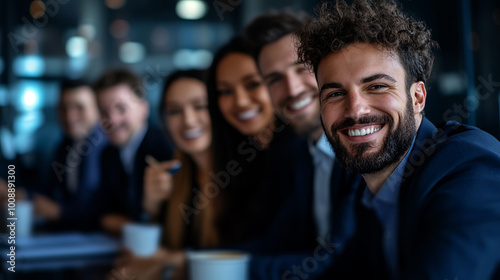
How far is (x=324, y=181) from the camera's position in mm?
1098

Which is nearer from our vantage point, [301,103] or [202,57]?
[301,103]

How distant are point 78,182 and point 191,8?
88 cm

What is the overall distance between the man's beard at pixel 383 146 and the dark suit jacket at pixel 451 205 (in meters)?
0.03

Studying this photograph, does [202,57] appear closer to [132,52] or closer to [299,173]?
[132,52]

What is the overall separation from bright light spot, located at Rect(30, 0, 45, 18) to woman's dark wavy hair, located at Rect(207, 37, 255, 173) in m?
1.19

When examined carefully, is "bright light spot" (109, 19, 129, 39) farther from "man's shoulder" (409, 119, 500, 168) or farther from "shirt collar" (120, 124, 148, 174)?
"man's shoulder" (409, 119, 500, 168)

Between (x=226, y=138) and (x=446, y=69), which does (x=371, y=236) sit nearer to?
(x=446, y=69)

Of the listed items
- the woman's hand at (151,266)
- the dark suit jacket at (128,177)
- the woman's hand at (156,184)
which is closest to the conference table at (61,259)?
the woman's hand at (151,266)

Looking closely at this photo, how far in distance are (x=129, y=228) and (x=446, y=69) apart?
0.96 metres

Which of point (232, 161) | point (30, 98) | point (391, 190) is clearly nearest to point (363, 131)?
point (391, 190)

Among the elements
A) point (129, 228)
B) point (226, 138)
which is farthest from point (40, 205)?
point (226, 138)

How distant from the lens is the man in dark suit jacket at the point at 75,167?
2.16m

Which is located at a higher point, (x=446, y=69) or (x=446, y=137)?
(x=446, y=69)

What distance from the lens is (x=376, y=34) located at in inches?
20.5
